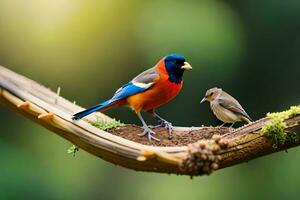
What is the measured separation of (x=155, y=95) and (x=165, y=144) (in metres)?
0.30

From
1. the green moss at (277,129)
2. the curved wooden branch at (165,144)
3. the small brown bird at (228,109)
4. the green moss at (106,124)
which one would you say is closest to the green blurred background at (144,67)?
the small brown bird at (228,109)

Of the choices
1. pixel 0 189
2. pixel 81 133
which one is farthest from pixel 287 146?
pixel 0 189

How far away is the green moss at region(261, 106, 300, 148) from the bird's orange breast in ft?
2.12

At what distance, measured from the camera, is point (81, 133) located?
243cm

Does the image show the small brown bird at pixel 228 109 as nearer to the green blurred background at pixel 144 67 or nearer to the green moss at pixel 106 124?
the green moss at pixel 106 124

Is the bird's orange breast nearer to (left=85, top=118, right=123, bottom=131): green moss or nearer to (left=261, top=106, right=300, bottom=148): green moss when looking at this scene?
(left=85, top=118, right=123, bottom=131): green moss

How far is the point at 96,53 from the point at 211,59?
1.09 m

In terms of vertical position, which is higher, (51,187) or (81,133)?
(51,187)

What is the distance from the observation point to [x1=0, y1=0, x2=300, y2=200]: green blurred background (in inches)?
217

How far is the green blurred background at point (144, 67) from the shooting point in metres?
5.52

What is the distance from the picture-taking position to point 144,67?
5617 millimetres

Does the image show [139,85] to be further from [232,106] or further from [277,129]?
[277,129]

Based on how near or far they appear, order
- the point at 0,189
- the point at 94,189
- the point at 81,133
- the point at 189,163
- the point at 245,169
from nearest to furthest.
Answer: the point at 189,163
the point at 81,133
the point at 0,189
the point at 245,169
the point at 94,189

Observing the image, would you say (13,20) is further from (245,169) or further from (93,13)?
(245,169)
